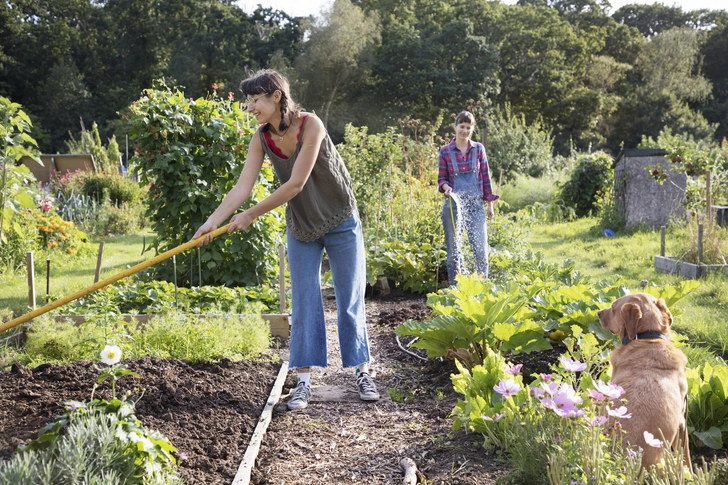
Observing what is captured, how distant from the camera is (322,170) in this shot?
3.41 m

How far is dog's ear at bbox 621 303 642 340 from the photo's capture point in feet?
7.76

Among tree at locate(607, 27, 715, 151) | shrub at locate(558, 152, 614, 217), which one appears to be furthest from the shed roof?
tree at locate(607, 27, 715, 151)

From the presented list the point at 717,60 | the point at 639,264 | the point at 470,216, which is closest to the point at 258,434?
the point at 470,216

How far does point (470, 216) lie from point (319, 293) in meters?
2.70

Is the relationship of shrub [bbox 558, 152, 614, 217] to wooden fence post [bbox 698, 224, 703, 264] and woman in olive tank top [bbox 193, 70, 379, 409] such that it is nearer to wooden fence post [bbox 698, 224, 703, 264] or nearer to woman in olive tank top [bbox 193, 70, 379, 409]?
wooden fence post [bbox 698, 224, 703, 264]

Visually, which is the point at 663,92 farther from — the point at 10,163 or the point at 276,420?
the point at 276,420

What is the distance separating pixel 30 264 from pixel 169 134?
2.24 m

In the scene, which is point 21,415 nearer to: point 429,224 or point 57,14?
point 429,224

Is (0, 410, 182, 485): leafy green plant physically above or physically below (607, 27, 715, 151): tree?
below

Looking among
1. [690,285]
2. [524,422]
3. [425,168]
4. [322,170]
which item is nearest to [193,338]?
[322,170]

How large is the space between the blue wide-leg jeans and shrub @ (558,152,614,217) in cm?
1148

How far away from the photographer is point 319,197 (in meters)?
3.43

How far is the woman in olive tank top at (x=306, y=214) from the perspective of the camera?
3.21 meters

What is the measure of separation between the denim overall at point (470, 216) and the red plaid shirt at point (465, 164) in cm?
3
